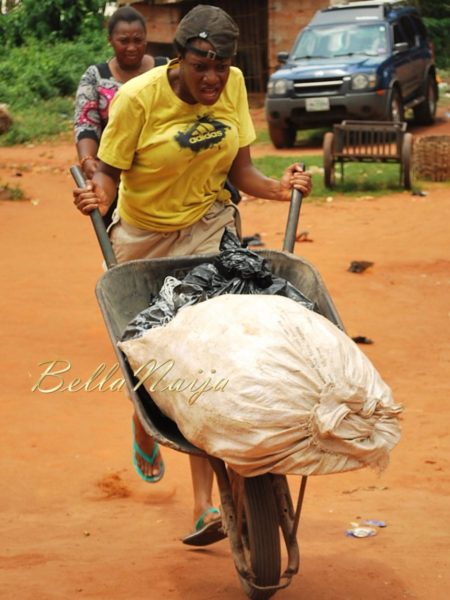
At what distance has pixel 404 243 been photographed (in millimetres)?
11336

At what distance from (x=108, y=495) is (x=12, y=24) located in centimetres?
2137

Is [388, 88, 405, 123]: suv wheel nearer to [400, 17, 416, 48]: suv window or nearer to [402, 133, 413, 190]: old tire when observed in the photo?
[400, 17, 416, 48]: suv window

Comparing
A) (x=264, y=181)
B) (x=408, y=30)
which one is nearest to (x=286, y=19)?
(x=408, y=30)

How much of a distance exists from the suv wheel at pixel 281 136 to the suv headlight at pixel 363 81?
1.48 meters

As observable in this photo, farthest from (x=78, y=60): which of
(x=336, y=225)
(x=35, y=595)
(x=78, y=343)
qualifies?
(x=35, y=595)

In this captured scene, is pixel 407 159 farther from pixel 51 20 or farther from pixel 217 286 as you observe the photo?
pixel 51 20

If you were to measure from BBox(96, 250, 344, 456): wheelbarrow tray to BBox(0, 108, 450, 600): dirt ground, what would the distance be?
1.33 feet

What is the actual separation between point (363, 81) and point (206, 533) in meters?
12.7

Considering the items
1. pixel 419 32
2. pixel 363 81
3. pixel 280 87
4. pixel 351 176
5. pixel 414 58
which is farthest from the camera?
pixel 419 32

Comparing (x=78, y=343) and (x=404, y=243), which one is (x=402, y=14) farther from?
(x=78, y=343)

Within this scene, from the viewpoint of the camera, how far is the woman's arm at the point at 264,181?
461cm

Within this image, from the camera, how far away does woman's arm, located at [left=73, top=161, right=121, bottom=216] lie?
14.3ft

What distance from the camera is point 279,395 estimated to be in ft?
10.4

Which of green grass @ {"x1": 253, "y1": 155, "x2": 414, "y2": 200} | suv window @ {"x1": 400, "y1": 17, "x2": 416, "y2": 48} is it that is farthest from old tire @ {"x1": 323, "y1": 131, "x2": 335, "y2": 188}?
suv window @ {"x1": 400, "y1": 17, "x2": 416, "y2": 48}
